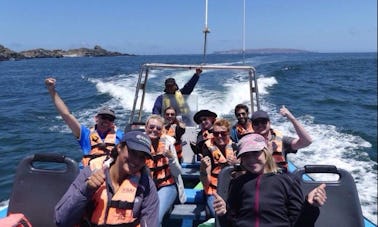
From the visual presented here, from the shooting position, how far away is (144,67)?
5258 millimetres

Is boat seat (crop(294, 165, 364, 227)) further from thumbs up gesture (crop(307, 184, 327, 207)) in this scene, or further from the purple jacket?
the purple jacket

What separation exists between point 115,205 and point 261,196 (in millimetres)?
868

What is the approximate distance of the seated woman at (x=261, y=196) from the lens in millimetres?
2443

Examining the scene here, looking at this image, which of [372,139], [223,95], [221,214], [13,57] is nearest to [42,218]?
[221,214]

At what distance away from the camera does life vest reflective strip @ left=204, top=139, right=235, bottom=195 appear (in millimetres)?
3621

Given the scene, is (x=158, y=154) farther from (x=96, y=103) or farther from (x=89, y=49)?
(x=89, y=49)

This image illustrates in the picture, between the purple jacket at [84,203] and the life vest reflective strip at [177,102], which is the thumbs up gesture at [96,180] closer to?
the purple jacket at [84,203]

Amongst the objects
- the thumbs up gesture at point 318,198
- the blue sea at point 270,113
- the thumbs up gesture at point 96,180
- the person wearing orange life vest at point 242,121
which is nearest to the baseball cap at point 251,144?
the thumbs up gesture at point 318,198

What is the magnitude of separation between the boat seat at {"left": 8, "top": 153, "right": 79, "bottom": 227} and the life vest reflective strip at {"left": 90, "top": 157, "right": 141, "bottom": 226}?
663 mm

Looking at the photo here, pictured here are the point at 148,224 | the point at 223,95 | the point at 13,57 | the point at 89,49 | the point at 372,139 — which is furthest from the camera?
the point at 89,49

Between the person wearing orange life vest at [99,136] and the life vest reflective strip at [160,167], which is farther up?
the person wearing orange life vest at [99,136]

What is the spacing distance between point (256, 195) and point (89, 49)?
111129 mm

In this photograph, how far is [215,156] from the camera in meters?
3.69

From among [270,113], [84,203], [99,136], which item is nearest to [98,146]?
[99,136]
